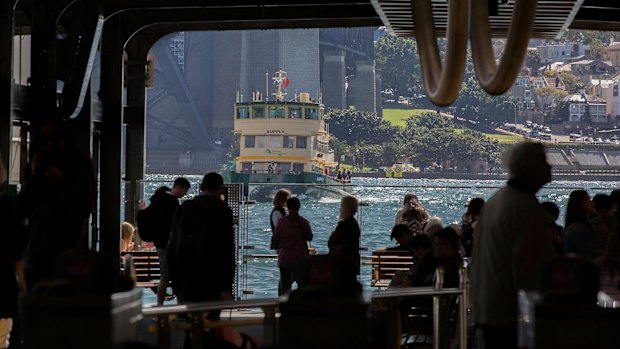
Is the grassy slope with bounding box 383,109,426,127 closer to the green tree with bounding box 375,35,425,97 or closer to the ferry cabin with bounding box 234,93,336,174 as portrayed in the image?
the green tree with bounding box 375,35,425,97

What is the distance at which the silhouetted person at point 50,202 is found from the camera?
6.28 meters

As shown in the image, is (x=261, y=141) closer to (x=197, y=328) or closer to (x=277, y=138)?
(x=277, y=138)

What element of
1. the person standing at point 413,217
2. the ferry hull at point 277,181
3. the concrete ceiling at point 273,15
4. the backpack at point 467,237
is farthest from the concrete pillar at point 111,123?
the backpack at point 467,237

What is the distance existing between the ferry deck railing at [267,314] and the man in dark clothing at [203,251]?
4.70ft

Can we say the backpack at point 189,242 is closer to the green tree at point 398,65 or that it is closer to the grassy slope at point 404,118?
the grassy slope at point 404,118

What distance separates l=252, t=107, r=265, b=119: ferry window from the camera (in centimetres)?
5166

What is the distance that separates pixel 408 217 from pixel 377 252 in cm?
79

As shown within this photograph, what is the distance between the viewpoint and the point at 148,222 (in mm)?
11070

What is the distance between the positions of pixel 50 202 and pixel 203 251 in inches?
84.5

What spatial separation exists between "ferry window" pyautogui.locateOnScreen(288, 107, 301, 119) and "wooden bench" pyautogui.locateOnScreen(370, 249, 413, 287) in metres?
36.2

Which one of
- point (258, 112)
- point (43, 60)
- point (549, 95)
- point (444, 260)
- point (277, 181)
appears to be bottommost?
point (444, 260)

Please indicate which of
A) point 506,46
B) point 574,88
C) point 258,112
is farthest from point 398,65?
point 506,46

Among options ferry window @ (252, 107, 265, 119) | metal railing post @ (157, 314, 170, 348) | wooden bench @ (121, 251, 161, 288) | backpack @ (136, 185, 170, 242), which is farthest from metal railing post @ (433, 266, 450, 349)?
ferry window @ (252, 107, 265, 119)

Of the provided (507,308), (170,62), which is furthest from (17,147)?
(170,62)
